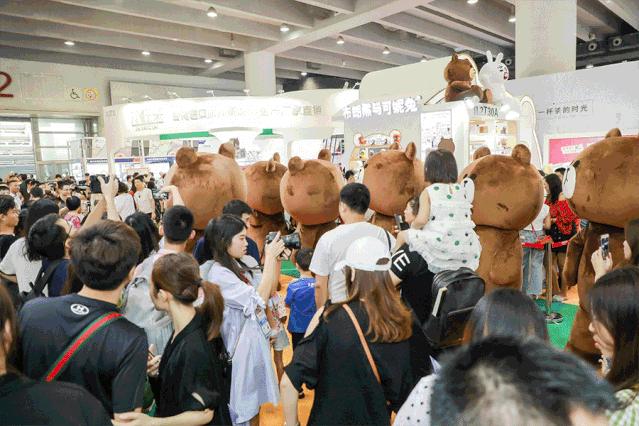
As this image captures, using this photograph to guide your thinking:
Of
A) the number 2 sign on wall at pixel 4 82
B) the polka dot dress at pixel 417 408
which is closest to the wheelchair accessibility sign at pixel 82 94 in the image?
the number 2 sign on wall at pixel 4 82

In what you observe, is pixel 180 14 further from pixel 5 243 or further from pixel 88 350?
pixel 88 350

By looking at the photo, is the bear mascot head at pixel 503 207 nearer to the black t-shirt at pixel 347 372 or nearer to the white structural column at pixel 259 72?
the black t-shirt at pixel 347 372

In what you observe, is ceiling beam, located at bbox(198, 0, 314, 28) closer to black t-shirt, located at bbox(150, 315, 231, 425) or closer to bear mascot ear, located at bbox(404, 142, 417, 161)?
bear mascot ear, located at bbox(404, 142, 417, 161)

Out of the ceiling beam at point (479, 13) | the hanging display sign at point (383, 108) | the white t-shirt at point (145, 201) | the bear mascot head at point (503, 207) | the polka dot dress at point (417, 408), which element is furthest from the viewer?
the ceiling beam at point (479, 13)

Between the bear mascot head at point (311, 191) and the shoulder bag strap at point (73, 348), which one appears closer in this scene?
the shoulder bag strap at point (73, 348)

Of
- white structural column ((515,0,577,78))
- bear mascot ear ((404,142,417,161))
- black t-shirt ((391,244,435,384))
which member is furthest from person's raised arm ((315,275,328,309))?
white structural column ((515,0,577,78))

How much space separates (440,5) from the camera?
11.7 meters

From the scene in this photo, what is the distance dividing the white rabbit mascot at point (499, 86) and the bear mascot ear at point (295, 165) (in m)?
4.92

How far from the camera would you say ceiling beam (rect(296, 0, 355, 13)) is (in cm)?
1092

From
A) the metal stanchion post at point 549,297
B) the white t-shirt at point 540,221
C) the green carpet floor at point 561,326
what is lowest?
the green carpet floor at point 561,326

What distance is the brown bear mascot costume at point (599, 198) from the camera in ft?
10.2

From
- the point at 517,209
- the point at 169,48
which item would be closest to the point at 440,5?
the point at 169,48

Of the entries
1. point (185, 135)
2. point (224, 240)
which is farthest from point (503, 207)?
point (185, 135)

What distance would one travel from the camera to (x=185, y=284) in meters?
1.65
